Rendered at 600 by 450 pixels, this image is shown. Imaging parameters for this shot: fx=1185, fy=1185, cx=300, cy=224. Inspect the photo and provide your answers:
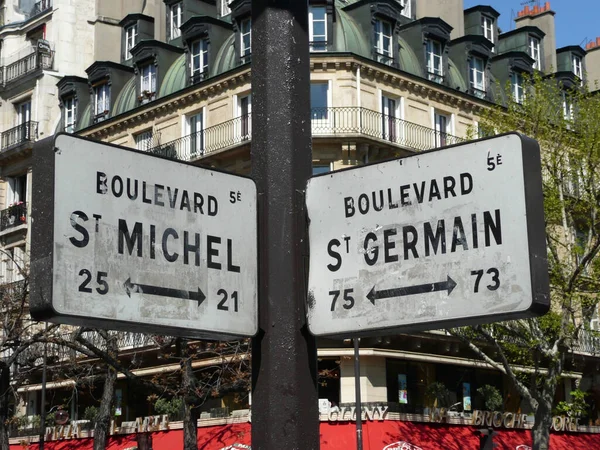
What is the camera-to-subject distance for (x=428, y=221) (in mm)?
3037

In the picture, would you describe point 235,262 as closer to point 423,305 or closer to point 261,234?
point 261,234

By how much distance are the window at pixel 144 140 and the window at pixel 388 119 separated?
8.67 m

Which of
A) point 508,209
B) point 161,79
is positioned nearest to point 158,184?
point 508,209

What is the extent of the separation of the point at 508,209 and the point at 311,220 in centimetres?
59

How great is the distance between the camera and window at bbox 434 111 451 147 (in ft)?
130

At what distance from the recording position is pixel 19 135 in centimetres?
4606

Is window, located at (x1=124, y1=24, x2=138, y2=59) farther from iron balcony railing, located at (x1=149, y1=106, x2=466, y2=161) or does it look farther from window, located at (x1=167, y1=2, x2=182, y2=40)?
iron balcony railing, located at (x1=149, y1=106, x2=466, y2=161)

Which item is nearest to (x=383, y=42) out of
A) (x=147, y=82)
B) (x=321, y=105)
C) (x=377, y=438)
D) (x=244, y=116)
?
(x=321, y=105)

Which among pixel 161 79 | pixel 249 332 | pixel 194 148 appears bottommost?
pixel 249 332

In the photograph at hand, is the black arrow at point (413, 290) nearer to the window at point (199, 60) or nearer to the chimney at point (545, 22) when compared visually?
the window at point (199, 60)

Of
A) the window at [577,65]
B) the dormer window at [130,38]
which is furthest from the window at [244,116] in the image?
the window at [577,65]

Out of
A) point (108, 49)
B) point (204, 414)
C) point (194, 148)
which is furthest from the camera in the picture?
point (108, 49)

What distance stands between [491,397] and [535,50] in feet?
48.8

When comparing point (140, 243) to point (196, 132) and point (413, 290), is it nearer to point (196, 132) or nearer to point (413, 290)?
point (413, 290)
